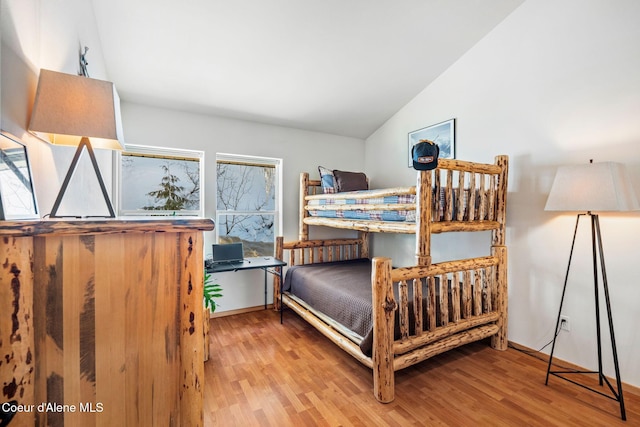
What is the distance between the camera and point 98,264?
731 millimetres

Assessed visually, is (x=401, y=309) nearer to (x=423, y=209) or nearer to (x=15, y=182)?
(x=423, y=209)

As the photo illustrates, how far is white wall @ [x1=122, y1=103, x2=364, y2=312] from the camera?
288 cm

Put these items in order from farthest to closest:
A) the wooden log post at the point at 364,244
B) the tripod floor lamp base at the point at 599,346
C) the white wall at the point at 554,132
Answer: the wooden log post at the point at 364,244
the white wall at the point at 554,132
the tripod floor lamp base at the point at 599,346

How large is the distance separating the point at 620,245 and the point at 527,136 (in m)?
1.06

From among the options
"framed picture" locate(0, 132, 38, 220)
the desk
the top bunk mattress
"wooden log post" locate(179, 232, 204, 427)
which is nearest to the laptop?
the desk

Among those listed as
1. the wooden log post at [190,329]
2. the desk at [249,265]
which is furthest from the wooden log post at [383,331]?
the desk at [249,265]

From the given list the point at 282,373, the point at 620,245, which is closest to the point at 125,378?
the point at 282,373

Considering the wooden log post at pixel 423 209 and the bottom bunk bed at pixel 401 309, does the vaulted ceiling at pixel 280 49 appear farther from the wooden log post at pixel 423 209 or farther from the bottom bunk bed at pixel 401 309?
the bottom bunk bed at pixel 401 309

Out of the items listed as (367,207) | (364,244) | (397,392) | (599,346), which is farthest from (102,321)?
(364,244)

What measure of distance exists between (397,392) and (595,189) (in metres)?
1.85

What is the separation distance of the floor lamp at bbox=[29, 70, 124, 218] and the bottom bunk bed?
63.4 inches

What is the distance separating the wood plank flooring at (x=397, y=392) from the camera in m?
1.68

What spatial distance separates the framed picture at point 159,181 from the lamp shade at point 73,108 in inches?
76.8

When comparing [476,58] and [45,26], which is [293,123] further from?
[45,26]
